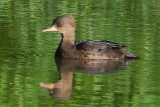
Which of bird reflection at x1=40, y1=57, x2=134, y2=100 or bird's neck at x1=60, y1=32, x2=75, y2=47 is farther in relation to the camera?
bird's neck at x1=60, y1=32, x2=75, y2=47

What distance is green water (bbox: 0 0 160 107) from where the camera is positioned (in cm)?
1076

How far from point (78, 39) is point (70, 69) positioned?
3247 millimetres

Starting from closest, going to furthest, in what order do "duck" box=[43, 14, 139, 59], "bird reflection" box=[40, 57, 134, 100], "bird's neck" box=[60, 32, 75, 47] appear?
1. "bird reflection" box=[40, 57, 134, 100]
2. "duck" box=[43, 14, 139, 59]
3. "bird's neck" box=[60, 32, 75, 47]

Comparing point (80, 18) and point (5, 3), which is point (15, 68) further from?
point (5, 3)

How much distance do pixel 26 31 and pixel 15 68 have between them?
4087 millimetres

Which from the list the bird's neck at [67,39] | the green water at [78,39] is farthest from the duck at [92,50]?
the green water at [78,39]

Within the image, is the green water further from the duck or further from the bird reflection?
the duck

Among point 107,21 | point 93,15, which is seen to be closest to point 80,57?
point 107,21

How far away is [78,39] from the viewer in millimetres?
16344

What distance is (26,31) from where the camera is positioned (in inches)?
671

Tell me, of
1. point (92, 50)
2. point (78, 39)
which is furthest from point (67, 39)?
point (78, 39)

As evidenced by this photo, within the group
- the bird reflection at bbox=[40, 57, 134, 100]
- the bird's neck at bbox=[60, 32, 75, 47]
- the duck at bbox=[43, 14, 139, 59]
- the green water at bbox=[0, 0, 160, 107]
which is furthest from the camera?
the bird's neck at bbox=[60, 32, 75, 47]

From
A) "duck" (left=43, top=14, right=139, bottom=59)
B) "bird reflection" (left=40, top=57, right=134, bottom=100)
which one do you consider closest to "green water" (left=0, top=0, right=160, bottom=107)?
"bird reflection" (left=40, top=57, right=134, bottom=100)

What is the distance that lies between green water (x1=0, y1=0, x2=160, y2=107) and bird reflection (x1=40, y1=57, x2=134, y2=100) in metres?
0.12
